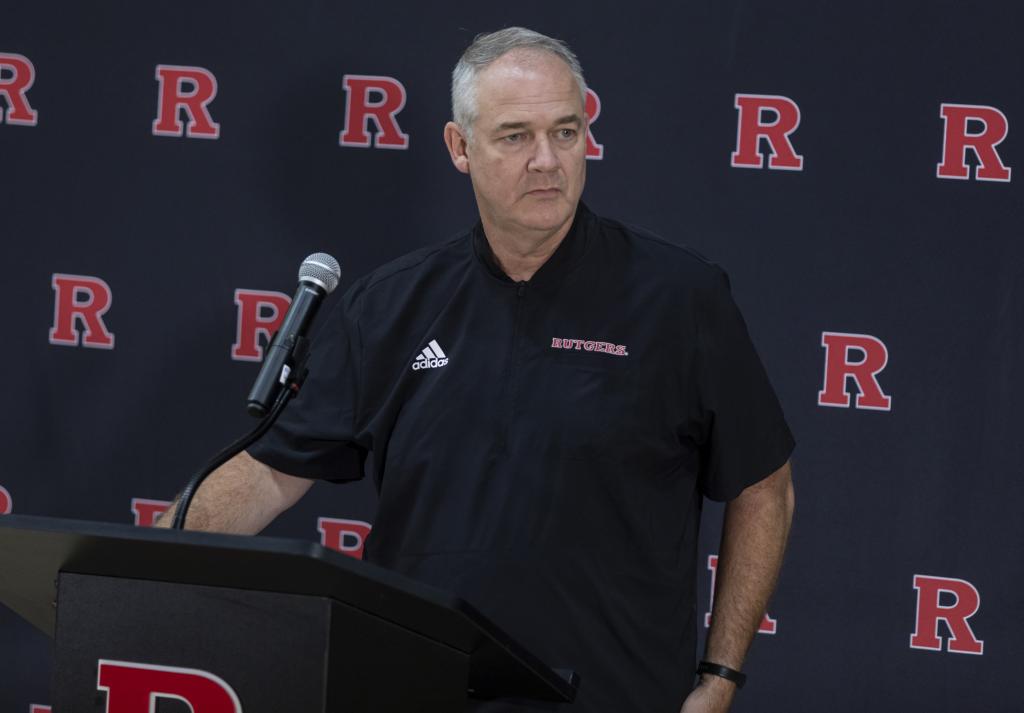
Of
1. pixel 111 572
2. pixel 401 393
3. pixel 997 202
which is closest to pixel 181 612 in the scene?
pixel 111 572

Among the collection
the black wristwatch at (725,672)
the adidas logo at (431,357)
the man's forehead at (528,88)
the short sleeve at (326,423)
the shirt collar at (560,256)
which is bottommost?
the black wristwatch at (725,672)

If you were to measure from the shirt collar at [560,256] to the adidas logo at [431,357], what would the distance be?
0.12 meters

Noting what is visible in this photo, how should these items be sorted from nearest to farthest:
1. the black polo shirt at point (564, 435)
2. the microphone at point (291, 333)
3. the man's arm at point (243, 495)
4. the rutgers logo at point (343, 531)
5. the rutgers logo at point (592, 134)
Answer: the microphone at point (291, 333)
the black polo shirt at point (564, 435)
the man's arm at point (243, 495)
the rutgers logo at point (592, 134)
the rutgers logo at point (343, 531)

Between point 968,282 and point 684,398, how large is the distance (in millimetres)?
1078

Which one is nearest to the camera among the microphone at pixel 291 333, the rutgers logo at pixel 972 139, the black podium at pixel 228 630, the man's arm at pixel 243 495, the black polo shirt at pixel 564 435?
the black podium at pixel 228 630

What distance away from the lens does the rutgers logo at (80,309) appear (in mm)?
2865

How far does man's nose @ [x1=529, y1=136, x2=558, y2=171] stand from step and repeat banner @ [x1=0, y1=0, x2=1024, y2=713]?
102 cm

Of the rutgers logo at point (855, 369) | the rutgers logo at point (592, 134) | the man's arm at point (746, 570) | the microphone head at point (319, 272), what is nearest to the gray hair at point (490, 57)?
the microphone head at point (319, 272)

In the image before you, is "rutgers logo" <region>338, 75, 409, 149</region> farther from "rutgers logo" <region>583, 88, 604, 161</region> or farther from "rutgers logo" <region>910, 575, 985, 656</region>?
"rutgers logo" <region>910, 575, 985, 656</region>

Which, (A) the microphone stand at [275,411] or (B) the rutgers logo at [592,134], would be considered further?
(B) the rutgers logo at [592,134]

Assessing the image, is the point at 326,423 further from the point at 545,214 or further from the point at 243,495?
the point at 545,214

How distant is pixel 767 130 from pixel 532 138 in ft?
3.43

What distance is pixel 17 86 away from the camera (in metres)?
2.88

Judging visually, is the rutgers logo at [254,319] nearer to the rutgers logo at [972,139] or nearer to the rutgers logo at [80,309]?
the rutgers logo at [80,309]
